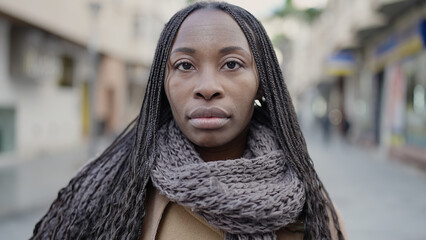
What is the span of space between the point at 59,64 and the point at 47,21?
3.87 metres

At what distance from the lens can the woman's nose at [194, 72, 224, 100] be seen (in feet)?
4.50

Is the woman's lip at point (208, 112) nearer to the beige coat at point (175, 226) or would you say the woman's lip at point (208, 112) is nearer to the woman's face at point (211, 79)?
the woman's face at point (211, 79)

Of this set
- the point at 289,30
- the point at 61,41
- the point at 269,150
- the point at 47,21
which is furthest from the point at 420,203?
the point at 289,30

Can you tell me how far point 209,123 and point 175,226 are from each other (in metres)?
0.34

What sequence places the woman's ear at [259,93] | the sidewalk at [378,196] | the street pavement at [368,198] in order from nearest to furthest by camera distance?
the woman's ear at [259,93], the street pavement at [368,198], the sidewalk at [378,196]

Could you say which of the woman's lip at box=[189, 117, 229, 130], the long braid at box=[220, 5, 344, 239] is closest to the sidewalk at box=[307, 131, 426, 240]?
the long braid at box=[220, 5, 344, 239]

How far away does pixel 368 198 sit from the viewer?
827 centimetres

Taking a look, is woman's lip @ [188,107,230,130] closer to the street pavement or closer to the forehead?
the forehead

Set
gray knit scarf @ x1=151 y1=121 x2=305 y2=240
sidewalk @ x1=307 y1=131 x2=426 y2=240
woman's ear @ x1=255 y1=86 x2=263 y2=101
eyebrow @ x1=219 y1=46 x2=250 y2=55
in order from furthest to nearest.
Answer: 1. sidewalk @ x1=307 y1=131 x2=426 y2=240
2. woman's ear @ x1=255 y1=86 x2=263 y2=101
3. eyebrow @ x1=219 y1=46 x2=250 y2=55
4. gray knit scarf @ x1=151 y1=121 x2=305 y2=240

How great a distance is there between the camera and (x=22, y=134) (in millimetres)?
13117

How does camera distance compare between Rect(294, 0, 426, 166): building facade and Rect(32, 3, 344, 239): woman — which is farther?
Rect(294, 0, 426, 166): building facade

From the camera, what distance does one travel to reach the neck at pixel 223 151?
150 cm

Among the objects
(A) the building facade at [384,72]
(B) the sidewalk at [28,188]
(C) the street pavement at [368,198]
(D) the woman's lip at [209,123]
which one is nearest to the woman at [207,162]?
(D) the woman's lip at [209,123]

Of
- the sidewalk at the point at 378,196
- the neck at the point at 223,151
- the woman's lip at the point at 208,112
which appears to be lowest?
the sidewalk at the point at 378,196
